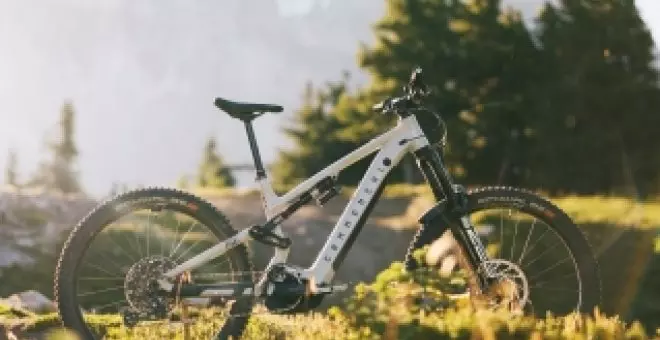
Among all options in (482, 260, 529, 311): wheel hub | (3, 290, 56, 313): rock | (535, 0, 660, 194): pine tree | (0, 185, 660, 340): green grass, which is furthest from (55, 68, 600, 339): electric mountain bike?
(535, 0, 660, 194): pine tree

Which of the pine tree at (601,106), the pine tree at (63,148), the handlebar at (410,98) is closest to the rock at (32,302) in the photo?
the handlebar at (410,98)

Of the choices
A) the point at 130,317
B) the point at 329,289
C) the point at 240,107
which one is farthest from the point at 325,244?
the point at 130,317

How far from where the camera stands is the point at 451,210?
204 inches

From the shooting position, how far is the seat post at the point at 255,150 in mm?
5223

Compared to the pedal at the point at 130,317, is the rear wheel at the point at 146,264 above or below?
above

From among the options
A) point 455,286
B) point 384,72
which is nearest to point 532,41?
point 384,72

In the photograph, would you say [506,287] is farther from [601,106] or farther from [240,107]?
[601,106]

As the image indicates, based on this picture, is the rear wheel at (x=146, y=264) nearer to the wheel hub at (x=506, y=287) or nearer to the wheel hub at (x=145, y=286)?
the wheel hub at (x=145, y=286)

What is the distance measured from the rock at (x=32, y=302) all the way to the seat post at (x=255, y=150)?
138 inches

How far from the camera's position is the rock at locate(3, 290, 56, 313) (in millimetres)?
7746

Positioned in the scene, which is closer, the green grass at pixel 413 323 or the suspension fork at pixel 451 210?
the green grass at pixel 413 323

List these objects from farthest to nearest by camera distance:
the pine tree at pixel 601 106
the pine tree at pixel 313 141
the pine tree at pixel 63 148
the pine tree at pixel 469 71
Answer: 1. the pine tree at pixel 63 148
2. the pine tree at pixel 313 141
3. the pine tree at pixel 469 71
4. the pine tree at pixel 601 106

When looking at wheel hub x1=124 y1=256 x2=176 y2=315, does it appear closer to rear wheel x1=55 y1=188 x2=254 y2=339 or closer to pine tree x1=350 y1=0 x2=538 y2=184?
rear wheel x1=55 y1=188 x2=254 y2=339

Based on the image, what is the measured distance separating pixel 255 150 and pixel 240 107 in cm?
29
